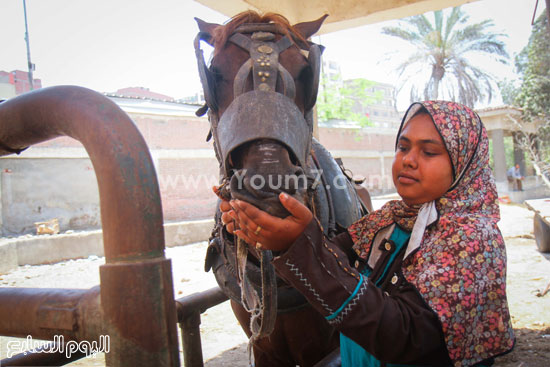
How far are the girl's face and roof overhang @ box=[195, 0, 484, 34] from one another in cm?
386

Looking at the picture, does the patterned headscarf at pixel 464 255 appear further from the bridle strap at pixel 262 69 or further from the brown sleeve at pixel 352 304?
the bridle strap at pixel 262 69

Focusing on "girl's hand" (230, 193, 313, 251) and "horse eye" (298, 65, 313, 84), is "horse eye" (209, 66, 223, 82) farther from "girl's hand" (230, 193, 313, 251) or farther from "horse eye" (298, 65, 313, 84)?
"girl's hand" (230, 193, 313, 251)

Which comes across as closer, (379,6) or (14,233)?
(379,6)

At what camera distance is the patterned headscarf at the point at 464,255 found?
1149 mm

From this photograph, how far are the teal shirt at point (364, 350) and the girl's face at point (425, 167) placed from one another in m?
0.15

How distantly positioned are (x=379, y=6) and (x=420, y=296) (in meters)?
4.79

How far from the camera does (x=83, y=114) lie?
0.70 metres

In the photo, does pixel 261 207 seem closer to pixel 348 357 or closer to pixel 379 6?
pixel 348 357

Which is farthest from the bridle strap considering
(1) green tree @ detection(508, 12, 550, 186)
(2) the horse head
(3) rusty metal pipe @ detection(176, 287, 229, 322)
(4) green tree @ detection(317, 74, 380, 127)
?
(4) green tree @ detection(317, 74, 380, 127)

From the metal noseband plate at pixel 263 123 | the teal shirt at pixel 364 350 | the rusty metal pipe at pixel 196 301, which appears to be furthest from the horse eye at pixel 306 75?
the rusty metal pipe at pixel 196 301

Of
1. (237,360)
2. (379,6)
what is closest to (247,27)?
Result: (237,360)

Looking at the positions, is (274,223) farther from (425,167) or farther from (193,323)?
(193,323)

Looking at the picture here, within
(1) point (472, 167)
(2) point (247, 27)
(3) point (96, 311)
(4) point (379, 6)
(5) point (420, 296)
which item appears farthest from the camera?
(4) point (379, 6)

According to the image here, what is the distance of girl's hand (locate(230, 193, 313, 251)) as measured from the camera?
0.96 metres
